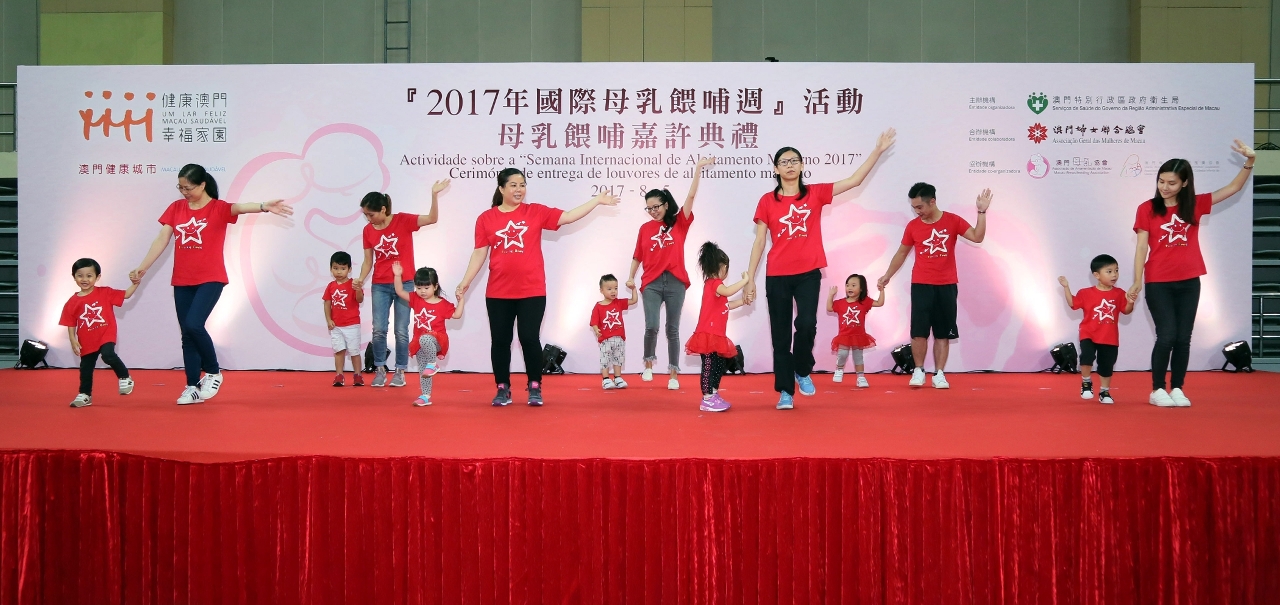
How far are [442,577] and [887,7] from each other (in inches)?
311

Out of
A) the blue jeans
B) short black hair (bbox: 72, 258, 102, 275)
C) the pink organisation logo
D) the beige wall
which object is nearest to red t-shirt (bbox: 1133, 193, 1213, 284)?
the blue jeans

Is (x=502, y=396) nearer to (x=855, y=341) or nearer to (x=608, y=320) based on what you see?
(x=608, y=320)

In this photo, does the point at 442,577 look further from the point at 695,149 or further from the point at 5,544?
the point at 695,149

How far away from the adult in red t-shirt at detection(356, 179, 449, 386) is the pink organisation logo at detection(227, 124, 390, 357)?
998 mm

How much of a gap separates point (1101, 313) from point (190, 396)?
498cm

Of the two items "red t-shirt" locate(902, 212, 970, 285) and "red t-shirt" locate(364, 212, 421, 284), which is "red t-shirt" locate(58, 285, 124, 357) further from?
"red t-shirt" locate(902, 212, 970, 285)

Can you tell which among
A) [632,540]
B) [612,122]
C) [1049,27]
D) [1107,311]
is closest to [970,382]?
[1107,311]

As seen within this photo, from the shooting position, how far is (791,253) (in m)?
4.11

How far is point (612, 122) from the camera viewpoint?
6441 millimetres

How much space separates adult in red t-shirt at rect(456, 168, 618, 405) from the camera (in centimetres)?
421

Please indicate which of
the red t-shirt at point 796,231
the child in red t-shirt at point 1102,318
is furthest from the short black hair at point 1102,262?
the red t-shirt at point 796,231

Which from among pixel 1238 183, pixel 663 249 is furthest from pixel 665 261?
pixel 1238 183

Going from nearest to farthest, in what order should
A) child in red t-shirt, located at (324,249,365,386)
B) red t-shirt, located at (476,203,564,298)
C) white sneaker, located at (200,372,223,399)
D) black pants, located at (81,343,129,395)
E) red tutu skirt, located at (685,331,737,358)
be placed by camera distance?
red tutu skirt, located at (685,331,737,358) < red t-shirt, located at (476,203,564,298) < black pants, located at (81,343,129,395) < white sneaker, located at (200,372,223,399) < child in red t-shirt, located at (324,249,365,386)

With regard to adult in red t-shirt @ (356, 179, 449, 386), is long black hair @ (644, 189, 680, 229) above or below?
above
